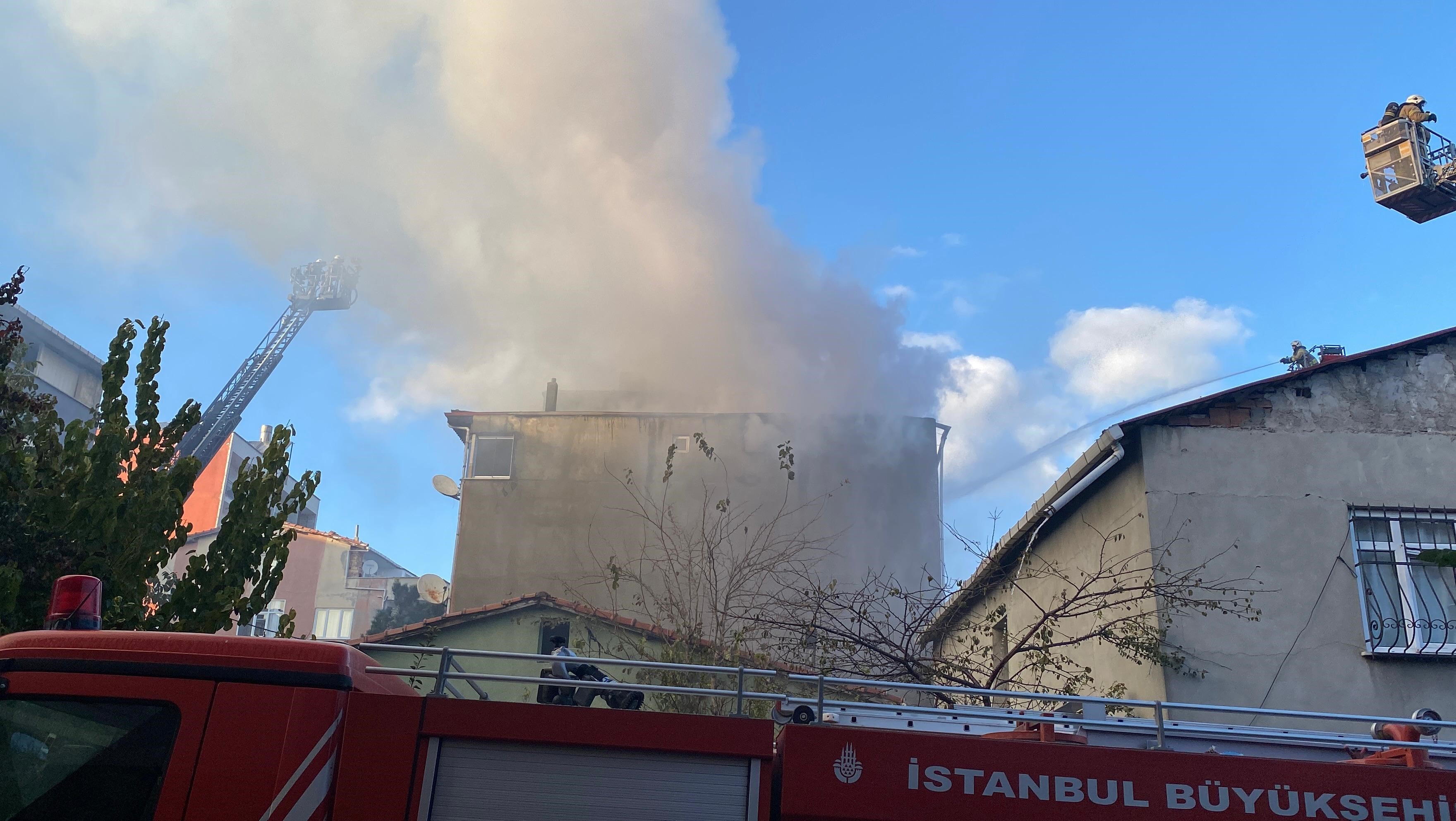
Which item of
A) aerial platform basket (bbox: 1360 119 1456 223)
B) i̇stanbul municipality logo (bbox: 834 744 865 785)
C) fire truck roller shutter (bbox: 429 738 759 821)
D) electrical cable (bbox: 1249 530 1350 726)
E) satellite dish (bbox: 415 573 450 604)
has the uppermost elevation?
aerial platform basket (bbox: 1360 119 1456 223)

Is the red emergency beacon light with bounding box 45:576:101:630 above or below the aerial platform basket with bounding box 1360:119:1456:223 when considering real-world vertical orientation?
below

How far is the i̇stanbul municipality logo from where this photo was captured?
3814 mm

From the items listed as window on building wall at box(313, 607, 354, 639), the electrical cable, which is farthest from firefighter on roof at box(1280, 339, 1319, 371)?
window on building wall at box(313, 607, 354, 639)

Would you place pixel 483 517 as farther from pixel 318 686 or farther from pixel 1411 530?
pixel 318 686

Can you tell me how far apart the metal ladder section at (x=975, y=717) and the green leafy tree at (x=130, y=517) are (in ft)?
12.3

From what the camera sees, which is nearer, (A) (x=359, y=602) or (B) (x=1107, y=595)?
(B) (x=1107, y=595)

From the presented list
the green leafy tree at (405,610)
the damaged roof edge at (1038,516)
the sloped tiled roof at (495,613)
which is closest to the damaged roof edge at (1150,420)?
the damaged roof edge at (1038,516)

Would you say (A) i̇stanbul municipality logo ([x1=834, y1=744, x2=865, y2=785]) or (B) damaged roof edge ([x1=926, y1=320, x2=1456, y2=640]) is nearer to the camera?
(A) i̇stanbul municipality logo ([x1=834, y1=744, x2=865, y2=785])

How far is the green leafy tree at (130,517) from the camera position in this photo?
7363 mm

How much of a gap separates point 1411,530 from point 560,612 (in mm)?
10274

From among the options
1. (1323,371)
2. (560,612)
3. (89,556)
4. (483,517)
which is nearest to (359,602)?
(483,517)

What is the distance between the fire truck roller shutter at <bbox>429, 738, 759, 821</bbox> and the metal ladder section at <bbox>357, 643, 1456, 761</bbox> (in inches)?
10.1

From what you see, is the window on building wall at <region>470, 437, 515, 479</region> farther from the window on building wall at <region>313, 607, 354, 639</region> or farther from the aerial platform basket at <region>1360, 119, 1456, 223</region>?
the aerial platform basket at <region>1360, 119, 1456, 223</region>

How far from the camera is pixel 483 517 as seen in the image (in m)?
24.5
